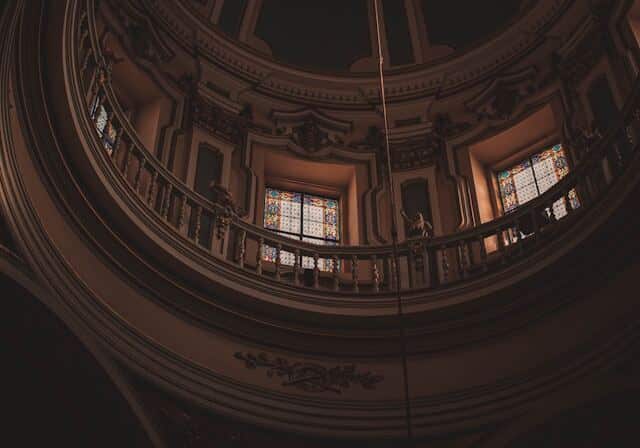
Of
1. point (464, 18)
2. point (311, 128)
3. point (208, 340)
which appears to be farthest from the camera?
point (464, 18)

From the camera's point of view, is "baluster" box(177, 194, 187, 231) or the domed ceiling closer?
"baluster" box(177, 194, 187, 231)

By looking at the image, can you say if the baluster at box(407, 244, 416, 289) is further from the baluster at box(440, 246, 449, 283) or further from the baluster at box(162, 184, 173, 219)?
the baluster at box(162, 184, 173, 219)

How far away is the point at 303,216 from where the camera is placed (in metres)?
13.2

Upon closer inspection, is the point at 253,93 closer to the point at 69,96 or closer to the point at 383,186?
the point at 383,186

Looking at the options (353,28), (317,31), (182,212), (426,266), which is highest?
(353,28)

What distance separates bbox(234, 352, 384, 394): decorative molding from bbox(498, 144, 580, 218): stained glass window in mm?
4190

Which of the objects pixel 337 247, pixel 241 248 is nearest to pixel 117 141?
pixel 241 248

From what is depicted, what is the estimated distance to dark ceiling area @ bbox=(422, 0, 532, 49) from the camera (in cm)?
1453

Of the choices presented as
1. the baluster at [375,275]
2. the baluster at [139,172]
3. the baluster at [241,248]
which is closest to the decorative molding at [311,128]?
the baluster at [375,275]

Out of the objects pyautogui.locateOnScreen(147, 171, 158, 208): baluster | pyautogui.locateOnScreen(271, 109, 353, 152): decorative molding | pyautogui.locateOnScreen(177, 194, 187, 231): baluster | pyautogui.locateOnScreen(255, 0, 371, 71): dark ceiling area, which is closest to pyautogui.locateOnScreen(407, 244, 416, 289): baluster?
pyautogui.locateOnScreen(177, 194, 187, 231): baluster

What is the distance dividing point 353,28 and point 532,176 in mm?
4801

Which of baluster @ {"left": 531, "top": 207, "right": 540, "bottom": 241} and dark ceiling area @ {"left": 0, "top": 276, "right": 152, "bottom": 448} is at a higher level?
baluster @ {"left": 531, "top": 207, "right": 540, "bottom": 241}

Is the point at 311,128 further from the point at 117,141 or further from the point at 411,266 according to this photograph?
the point at 117,141

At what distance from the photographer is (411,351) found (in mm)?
9664
